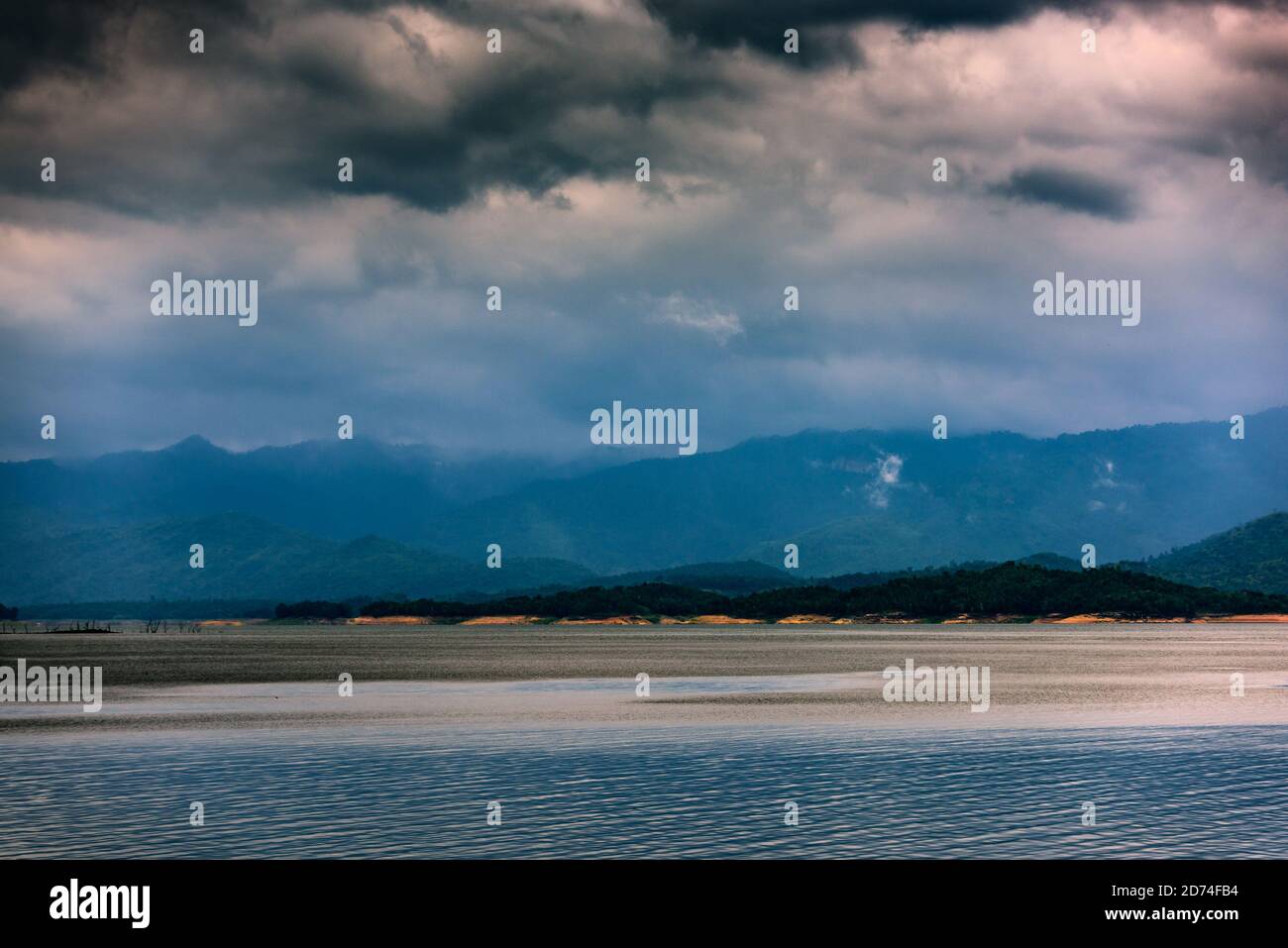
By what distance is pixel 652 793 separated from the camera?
52.1 m

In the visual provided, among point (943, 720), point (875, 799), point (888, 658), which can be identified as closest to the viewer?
point (875, 799)

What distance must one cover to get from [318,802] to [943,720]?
47.7 meters

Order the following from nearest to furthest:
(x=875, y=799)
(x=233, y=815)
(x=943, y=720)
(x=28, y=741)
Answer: (x=233, y=815)
(x=875, y=799)
(x=28, y=741)
(x=943, y=720)

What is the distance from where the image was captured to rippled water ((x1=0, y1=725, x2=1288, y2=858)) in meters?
41.8

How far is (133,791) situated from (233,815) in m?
8.73

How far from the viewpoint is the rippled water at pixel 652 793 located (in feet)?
137

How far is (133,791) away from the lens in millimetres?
53625

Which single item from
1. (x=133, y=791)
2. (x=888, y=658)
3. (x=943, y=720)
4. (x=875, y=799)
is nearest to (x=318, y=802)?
(x=133, y=791)
